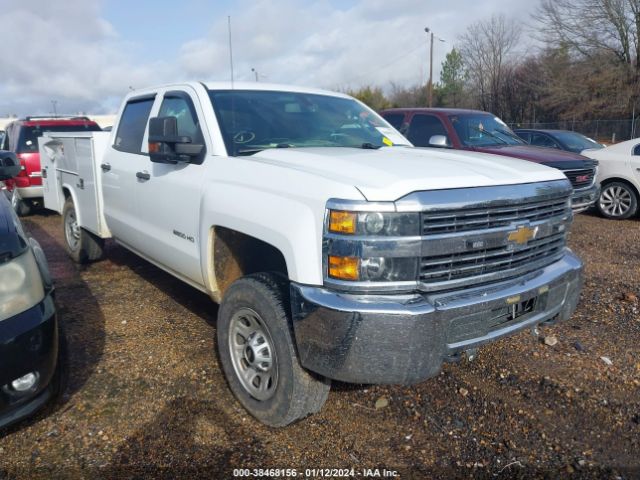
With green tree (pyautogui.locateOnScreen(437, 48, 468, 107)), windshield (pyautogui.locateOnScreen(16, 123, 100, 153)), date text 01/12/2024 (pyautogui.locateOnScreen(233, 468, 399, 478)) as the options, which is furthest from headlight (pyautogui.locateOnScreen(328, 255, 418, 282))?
green tree (pyautogui.locateOnScreen(437, 48, 468, 107))

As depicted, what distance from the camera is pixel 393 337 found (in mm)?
2391

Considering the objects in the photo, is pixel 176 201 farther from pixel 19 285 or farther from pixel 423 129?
pixel 423 129

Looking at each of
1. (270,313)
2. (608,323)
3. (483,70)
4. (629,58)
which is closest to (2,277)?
(270,313)

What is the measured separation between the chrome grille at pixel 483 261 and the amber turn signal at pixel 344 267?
0.32 metres

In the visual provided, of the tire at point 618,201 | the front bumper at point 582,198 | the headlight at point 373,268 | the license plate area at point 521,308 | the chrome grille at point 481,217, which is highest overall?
the chrome grille at point 481,217

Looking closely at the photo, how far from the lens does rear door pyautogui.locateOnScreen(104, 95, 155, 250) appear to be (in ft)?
14.8

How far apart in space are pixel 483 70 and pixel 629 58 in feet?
47.8

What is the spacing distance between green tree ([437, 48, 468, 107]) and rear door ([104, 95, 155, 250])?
54145 millimetres

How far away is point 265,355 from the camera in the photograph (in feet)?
9.77

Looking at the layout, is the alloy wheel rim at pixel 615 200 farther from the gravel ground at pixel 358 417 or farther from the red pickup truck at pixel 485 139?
the gravel ground at pixel 358 417

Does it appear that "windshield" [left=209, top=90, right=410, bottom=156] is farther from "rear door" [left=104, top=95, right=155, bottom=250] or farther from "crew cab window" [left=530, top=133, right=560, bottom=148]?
"crew cab window" [left=530, top=133, right=560, bottom=148]

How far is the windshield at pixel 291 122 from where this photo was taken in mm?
3637

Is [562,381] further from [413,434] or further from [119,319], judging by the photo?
[119,319]

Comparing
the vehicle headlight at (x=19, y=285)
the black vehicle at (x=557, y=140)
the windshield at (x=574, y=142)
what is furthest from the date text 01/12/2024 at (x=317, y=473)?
the windshield at (x=574, y=142)
